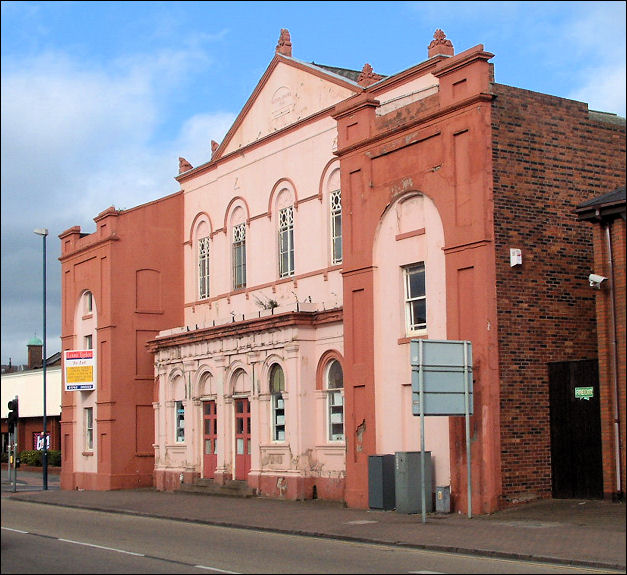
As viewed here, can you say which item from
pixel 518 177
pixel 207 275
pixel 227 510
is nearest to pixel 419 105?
pixel 518 177

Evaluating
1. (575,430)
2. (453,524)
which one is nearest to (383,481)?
(453,524)

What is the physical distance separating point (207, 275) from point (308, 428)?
1077 cm

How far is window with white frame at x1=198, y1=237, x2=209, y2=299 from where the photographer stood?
37.0m

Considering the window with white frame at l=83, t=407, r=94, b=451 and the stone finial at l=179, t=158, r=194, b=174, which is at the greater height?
the stone finial at l=179, t=158, r=194, b=174

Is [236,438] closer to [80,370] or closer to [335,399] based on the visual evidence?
[335,399]

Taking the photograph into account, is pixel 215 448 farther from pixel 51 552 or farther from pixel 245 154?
pixel 51 552

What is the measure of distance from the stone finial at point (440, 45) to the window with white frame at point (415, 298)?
23.0 ft

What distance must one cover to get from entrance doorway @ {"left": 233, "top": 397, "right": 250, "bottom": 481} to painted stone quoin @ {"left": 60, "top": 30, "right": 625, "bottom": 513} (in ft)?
0.24

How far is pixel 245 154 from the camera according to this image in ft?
115

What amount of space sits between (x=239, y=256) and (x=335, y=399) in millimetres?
8920

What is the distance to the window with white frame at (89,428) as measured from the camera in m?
38.5

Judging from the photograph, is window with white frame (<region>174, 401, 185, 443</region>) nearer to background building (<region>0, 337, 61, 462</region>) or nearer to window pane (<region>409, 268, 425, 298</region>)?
window pane (<region>409, 268, 425, 298</region>)

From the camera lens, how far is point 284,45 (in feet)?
111

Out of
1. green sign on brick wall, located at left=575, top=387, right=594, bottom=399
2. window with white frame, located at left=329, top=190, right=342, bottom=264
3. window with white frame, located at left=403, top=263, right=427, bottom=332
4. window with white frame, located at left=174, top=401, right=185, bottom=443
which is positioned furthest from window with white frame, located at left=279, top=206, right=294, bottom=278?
green sign on brick wall, located at left=575, top=387, right=594, bottom=399
